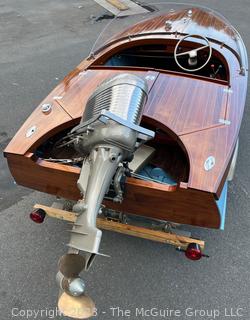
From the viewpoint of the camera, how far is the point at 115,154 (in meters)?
1.96

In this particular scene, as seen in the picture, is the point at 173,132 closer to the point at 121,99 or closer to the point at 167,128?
the point at 167,128

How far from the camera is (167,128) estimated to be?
241 centimetres

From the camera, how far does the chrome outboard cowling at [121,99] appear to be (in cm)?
212

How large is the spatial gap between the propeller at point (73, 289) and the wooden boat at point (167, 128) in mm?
602

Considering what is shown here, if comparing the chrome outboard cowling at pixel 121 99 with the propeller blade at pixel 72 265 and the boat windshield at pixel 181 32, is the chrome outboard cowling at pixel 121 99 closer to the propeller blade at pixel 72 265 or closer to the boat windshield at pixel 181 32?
the propeller blade at pixel 72 265

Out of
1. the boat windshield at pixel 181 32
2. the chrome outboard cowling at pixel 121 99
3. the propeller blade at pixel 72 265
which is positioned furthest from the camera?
the boat windshield at pixel 181 32

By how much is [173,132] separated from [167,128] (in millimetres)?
50

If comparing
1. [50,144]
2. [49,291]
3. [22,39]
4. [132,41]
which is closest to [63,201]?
[50,144]

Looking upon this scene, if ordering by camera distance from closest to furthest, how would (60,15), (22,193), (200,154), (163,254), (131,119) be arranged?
(131,119), (200,154), (163,254), (22,193), (60,15)

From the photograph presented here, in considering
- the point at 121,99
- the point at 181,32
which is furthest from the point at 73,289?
the point at 181,32

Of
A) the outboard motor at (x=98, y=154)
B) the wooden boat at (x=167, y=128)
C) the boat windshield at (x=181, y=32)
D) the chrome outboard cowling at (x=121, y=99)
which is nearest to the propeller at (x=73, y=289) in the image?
the outboard motor at (x=98, y=154)

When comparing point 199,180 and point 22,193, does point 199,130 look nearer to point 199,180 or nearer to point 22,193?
point 199,180

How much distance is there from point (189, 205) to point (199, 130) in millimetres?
509

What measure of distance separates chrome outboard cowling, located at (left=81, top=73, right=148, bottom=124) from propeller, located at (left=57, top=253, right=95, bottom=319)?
32.3 inches
